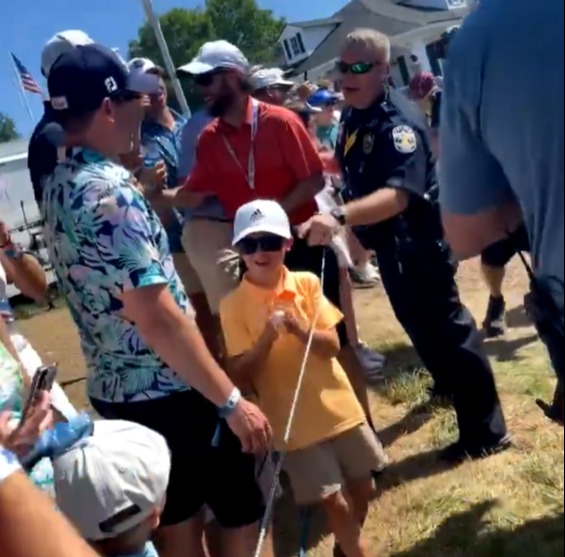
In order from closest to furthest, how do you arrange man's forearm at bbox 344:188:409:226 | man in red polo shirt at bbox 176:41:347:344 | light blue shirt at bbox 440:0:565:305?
light blue shirt at bbox 440:0:565:305
man's forearm at bbox 344:188:409:226
man in red polo shirt at bbox 176:41:347:344

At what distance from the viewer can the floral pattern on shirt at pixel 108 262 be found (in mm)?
2512

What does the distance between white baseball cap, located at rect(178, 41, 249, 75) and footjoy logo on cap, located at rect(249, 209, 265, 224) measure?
3.74 ft

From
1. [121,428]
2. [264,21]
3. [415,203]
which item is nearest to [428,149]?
[415,203]

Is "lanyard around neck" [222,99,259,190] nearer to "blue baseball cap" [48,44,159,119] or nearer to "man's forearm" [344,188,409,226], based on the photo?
"man's forearm" [344,188,409,226]

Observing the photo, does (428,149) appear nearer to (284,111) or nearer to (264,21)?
(284,111)

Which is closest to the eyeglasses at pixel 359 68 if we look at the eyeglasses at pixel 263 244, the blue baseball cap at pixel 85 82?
the eyeglasses at pixel 263 244

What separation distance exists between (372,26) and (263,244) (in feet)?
164

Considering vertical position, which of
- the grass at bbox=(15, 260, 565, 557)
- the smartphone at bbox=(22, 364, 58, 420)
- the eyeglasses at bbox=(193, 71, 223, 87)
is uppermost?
the eyeglasses at bbox=(193, 71, 223, 87)

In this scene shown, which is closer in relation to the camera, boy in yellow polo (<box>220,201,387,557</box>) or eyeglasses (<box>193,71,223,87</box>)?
boy in yellow polo (<box>220,201,387,557</box>)

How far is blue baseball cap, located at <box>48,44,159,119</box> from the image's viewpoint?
8.59ft

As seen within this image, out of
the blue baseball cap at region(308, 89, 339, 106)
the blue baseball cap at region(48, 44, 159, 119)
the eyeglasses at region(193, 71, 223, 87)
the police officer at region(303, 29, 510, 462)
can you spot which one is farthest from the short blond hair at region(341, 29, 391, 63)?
the blue baseball cap at region(308, 89, 339, 106)

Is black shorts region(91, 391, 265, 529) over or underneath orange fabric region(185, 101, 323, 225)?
underneath

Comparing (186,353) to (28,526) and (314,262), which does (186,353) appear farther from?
(314,262)

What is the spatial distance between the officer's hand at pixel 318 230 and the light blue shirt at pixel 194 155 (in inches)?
38.9
